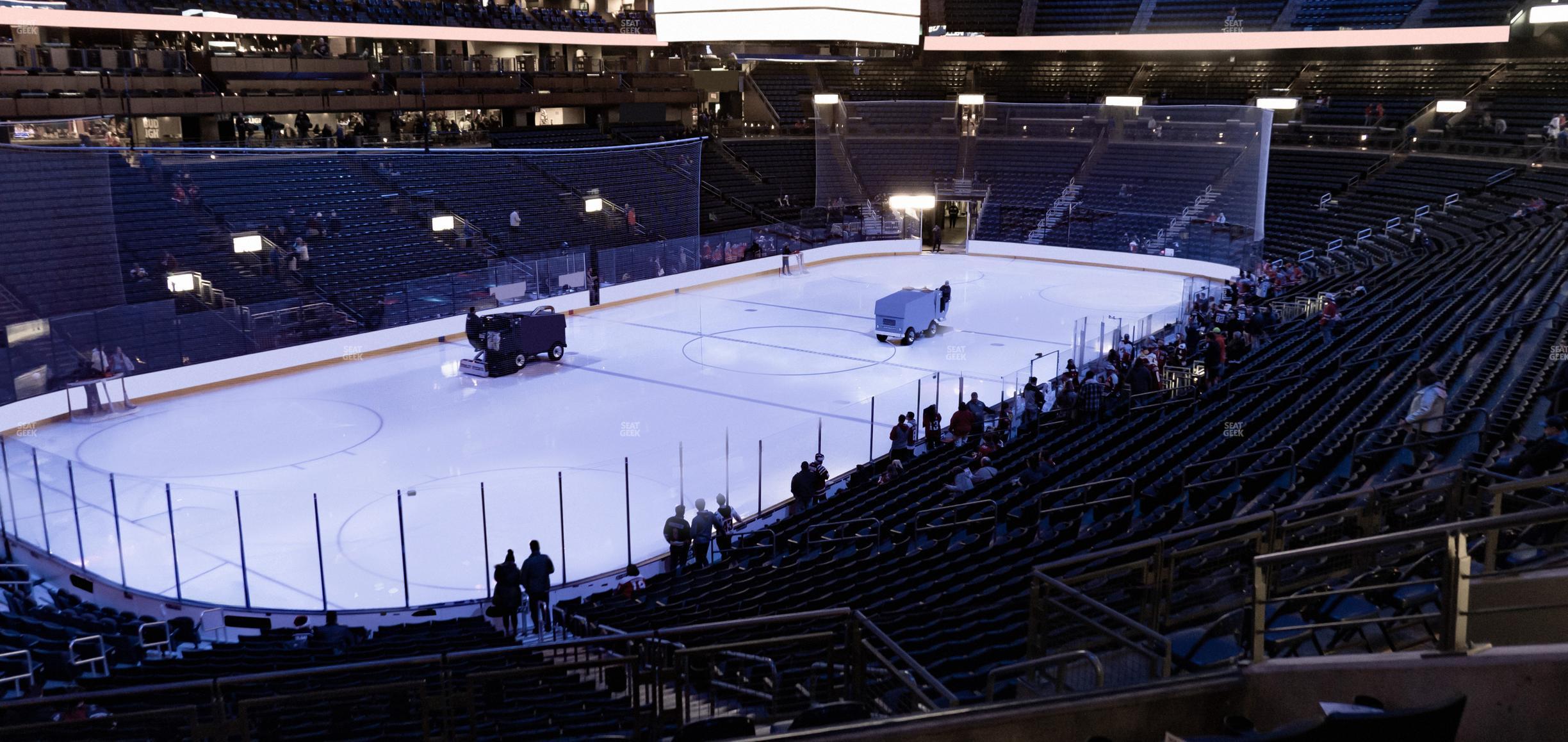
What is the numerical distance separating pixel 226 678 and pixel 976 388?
16.5 meters

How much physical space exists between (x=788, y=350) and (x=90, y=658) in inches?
651

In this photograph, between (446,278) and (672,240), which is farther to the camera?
(672,240)

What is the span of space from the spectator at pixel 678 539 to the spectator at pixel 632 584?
35cm

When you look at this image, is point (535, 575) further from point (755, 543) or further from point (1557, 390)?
point (1557, 390)

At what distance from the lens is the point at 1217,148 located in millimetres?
35312

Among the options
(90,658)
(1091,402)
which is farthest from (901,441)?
(90,658)

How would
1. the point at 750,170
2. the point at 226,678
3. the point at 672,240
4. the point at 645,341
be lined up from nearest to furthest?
the point at 226,678 < the point at 645,341 < the point at 672,240 < the point at 750,170

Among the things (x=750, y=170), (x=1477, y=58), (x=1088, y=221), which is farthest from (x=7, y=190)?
(x=1477, y=58)

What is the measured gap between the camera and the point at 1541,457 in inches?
280

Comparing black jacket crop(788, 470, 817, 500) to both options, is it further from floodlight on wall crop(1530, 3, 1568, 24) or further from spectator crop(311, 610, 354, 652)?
floodlight on wall crop(1530, 3, 1568, 24)

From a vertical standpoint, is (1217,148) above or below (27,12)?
below

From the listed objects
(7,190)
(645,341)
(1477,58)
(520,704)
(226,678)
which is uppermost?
(1477,58)

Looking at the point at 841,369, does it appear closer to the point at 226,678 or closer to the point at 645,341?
the point at 645,341

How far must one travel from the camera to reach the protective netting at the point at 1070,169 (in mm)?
34438
